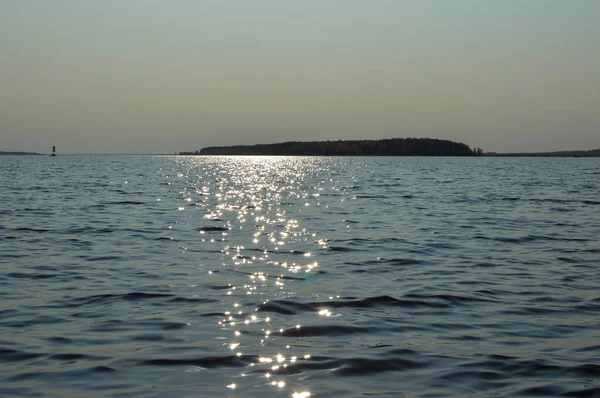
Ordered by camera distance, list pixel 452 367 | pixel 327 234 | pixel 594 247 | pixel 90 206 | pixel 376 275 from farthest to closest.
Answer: pixel 90 206, pixel 327 234, pixel 594 247, pixel 376 275, pixel 452 367

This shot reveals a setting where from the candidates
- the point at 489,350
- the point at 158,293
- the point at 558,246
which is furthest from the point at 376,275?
the point at 558,246

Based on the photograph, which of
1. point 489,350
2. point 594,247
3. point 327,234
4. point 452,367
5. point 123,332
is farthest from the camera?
point 327,234

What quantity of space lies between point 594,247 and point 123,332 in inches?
645

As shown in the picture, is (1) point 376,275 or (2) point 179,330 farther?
(1) point 376,275

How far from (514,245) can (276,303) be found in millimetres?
11707

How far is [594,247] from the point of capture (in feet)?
70.0

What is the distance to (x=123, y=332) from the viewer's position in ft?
34.3

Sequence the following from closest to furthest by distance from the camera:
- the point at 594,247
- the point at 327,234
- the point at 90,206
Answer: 1. the point at 594,247
2. the point at 327,234
3. the point at 90,206

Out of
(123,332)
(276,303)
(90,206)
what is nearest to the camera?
(123,332)

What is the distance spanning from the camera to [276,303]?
1279cm

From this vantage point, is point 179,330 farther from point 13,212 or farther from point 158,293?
point 13,212

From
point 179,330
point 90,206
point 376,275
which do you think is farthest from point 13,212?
point 179,330

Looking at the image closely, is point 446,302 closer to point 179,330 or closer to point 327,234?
point 179,330

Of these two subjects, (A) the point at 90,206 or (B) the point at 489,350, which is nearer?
(B) the point at 489,350
